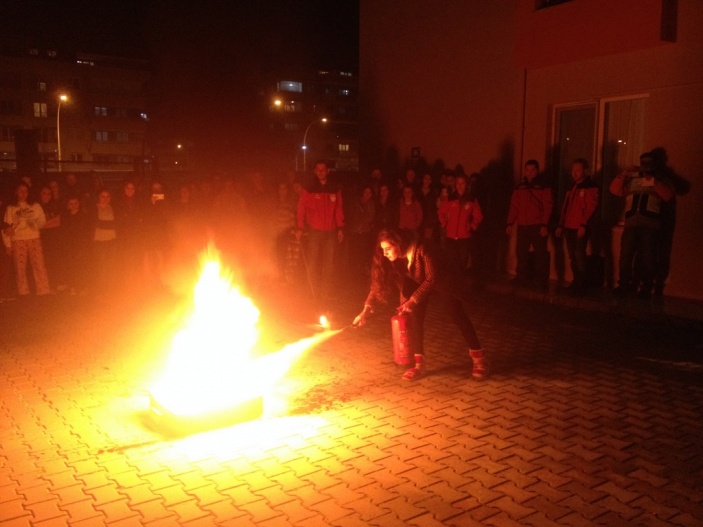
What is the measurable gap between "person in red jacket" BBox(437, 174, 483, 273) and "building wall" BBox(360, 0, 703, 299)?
2414 millimetres

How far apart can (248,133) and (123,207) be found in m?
23.9

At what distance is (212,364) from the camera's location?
20.1 ft

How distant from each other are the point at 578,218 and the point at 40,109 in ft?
230

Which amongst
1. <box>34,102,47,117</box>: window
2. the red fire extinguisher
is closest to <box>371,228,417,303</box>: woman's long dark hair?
the red fire extinguisher

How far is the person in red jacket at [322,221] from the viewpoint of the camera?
1095cm

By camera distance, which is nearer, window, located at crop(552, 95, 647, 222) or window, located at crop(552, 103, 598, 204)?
window, located at crop(552, 95, 647, 222)

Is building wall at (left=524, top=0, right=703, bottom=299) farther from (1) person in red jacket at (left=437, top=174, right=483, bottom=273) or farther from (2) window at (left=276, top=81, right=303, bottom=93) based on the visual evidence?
(2) window at (left=276, top=81, right=303, bottom=93)

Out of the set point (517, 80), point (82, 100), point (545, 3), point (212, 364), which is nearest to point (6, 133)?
point (82, 100)

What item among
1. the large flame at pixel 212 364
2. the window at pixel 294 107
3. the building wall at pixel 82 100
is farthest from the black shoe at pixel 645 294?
the window at pixel 294 107

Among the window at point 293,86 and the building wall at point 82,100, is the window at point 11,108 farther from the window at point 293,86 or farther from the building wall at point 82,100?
the window at point 293,86

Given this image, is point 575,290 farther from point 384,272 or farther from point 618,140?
point 384,272

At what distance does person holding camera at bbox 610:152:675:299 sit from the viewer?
10.9 m

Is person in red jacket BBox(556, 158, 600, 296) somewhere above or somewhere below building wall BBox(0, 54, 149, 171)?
below

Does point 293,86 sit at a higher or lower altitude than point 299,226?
higher
